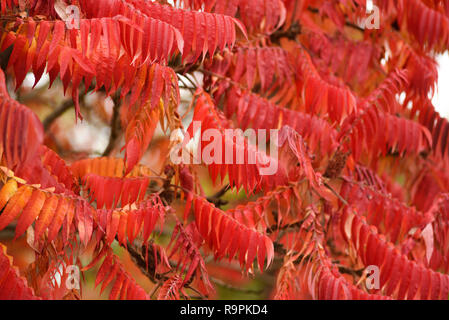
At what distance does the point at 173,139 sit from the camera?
205cm

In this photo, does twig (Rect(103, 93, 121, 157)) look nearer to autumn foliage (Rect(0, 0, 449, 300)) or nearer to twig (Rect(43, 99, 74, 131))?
autumn foliage (Rect(0, 0, 449, 300))

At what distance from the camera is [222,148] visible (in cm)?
175

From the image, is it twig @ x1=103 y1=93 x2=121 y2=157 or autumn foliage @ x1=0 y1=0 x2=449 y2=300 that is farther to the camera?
twig @ x1=103 y1=93 x2=121 y2=157

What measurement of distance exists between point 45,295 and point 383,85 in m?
1.73

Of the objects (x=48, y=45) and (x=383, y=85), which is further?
(x=383, y=85)

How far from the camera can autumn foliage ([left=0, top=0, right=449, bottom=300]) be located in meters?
1.54

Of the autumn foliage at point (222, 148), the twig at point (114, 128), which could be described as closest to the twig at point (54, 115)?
the autumn foliage at point (222, 148)

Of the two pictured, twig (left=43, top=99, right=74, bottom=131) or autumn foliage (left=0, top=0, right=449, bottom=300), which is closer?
autumn foliage (left=0, top=0, right=449, bottom=300)

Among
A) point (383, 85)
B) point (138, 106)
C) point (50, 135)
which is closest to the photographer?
point (138, 106)

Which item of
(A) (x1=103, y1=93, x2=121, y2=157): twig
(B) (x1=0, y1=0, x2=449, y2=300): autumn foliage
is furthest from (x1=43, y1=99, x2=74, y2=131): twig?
(A) (x1=103, y1=93, x2=121, y2=157): twig

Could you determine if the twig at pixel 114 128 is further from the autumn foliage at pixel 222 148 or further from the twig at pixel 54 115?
the twig at pixel 54 115
